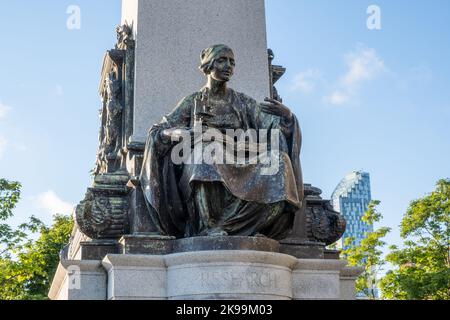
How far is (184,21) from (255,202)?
3544 mm

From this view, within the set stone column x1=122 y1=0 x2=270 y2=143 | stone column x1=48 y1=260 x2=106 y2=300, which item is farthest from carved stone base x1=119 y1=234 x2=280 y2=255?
stone column x1=122 y1=0 x2=270 y2=143

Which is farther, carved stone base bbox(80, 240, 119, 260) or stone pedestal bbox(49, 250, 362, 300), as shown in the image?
carved stone base bbox(80, 240, 119, 260)

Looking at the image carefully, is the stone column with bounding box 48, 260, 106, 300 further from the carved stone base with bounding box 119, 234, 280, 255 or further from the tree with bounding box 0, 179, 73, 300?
the tree with bounding box 0, 179, 73, 300

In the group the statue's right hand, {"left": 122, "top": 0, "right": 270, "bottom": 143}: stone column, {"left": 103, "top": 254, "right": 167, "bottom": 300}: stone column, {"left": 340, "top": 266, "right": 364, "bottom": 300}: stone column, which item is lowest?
{"left": 103, "top": 254, "right": 167, "bottom": 300}: stone column

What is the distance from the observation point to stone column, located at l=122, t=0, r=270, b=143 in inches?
440

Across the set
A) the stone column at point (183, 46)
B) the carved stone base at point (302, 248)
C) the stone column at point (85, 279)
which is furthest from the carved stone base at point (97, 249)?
the carved stone base at point (302, 248)

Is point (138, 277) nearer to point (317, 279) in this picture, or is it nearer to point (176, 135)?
point (176, 135)

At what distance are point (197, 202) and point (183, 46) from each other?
3.03 meters

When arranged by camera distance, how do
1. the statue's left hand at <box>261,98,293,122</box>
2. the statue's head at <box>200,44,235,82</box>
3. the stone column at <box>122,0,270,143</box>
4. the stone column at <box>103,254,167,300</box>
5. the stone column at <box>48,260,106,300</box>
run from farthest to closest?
the stone column at <box>122,0,270,143</box> < the statue's left hand at <box>261,98,293,122</box> < the statue's head at <box>200,44,235,82</box> < the stone column at <box>48,260,106,300</box> < the stone column at <box>103,254,167,300</box>

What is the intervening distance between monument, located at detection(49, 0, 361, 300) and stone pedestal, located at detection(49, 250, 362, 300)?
1 cm

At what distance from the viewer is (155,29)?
37.6ft

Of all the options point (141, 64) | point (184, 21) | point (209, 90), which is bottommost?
point (209, 90)
